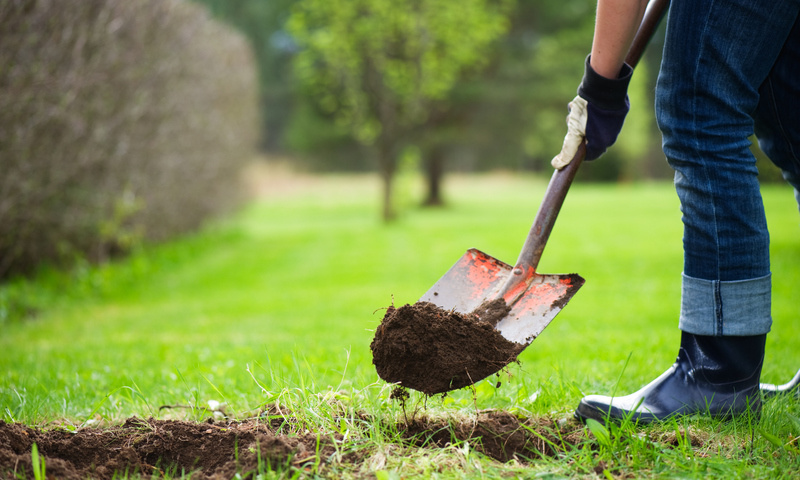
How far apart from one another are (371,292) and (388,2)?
10.7 metres

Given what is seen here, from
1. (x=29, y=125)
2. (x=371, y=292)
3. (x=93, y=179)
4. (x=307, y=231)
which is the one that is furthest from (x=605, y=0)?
(x=307, y=231)

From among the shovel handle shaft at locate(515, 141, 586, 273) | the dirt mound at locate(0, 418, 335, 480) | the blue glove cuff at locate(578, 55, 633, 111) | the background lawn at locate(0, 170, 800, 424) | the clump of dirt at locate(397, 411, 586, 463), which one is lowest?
the background lawn at locate(0, 170, 800, 424)

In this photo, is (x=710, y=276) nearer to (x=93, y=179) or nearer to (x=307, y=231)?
(x=93, y=179)

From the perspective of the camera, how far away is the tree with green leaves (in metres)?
15.9

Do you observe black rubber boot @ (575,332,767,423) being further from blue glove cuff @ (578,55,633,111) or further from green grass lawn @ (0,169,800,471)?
blue glove cuff @ (578,55,633,111)

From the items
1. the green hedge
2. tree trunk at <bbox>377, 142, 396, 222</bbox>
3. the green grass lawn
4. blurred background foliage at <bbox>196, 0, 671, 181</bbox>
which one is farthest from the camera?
blurred background foliage at <bbox>196, 0, 671, 181</bbox>

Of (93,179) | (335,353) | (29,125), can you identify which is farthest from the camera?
(93,179)

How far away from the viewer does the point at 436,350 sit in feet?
5.85

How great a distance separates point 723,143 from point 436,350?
1.05 m

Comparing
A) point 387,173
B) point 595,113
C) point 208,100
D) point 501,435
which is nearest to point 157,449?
point 501,435

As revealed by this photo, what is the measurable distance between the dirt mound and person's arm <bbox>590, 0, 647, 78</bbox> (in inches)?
58.5

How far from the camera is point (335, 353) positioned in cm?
345

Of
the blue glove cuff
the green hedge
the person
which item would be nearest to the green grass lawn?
the person

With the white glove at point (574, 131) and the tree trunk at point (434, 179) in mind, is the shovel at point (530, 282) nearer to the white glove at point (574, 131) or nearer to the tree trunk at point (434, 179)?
the white glove at point (574, 131)
